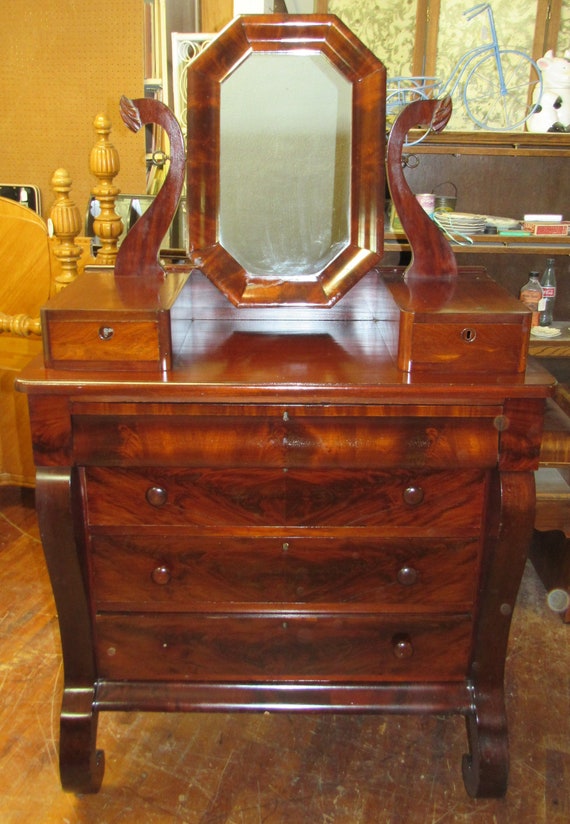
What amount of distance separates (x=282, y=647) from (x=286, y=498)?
366mm

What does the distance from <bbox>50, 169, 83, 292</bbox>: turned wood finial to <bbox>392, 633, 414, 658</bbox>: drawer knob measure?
4.57 feet

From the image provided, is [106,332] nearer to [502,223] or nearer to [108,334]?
[108,334]

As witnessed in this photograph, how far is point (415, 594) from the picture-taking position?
1604mm

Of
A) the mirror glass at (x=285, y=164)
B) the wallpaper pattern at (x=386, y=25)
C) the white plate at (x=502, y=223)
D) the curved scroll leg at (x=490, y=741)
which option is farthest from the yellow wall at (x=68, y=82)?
the curved scroll leg at (x=490, y=741)

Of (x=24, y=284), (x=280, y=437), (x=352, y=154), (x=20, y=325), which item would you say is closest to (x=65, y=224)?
(x=20, y=325)

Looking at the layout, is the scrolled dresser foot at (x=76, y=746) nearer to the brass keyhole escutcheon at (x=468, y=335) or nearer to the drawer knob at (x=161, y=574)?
the drawer knob at (x=161, y=574)

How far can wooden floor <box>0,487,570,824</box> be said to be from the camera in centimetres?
167

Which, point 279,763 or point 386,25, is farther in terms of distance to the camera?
point 386,25

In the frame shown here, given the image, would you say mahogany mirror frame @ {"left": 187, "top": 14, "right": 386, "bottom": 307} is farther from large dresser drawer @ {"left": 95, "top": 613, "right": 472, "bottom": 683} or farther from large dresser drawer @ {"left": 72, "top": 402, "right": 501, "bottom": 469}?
large dresser drawer @ {"left": 95, "top": 613, "right": 472, "bottom": 683}

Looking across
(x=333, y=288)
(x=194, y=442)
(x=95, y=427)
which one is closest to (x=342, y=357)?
(x=333, y=288)

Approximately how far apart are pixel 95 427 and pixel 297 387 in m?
0.40

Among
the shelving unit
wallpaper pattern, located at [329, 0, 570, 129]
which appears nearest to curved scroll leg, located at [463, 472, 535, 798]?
the shelving unit

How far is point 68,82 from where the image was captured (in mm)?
3230

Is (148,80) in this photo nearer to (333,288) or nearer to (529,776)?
(333,288)
